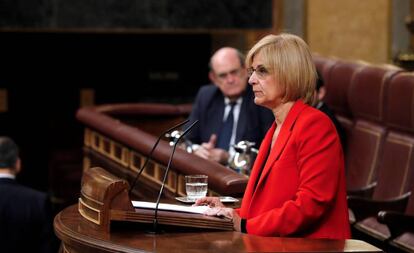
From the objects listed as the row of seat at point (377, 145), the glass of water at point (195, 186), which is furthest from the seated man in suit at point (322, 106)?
the glass of water at point (195, 186)

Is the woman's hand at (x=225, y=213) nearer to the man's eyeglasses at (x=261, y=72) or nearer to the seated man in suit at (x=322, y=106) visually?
the man's eyeglasses at (x=261, y=72)

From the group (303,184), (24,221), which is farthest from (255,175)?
(24,221)

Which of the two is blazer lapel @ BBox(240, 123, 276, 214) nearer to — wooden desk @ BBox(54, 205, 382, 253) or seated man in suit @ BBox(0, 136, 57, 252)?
wooden desk @ BBox(54, 205, 382, 253)

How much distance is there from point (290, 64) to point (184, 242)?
2.15 feet

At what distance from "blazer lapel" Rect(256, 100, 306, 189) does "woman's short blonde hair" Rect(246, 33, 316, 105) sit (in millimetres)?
42

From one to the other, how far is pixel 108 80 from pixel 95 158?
3.17 m

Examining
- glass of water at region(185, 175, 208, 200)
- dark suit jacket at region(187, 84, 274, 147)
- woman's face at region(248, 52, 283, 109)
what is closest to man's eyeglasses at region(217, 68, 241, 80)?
dark suit jacket at region(187, 84, 274, 147)

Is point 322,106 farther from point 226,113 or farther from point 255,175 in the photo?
point 255,175

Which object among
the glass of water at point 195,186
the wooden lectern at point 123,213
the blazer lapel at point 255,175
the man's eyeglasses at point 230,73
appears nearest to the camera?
the wooden lectern at point 123,213

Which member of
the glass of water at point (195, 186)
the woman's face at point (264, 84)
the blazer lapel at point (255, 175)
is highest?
the woman's face at point (264, 84)

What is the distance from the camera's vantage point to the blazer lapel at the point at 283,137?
10.5 ft

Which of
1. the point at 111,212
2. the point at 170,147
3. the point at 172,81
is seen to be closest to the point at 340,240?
the point at 111,212

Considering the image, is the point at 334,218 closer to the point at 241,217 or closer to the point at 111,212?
the point at 241,217

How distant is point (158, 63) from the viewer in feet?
33.9
